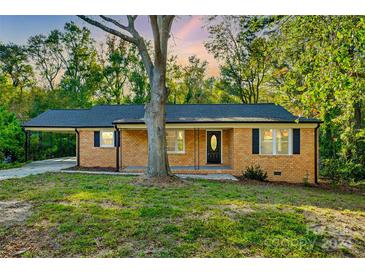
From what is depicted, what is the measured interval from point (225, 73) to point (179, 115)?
35.3ft

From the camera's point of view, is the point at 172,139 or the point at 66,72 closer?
the point at 172,139

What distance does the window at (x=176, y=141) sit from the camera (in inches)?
451

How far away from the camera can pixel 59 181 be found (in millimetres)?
7691

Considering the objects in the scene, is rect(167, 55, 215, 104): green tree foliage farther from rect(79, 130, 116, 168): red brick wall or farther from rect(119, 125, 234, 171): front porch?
rect(79, 130, 116, 168): red brick wall

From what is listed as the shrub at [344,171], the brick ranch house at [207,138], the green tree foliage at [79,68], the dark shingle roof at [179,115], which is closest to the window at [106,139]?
the brick ranch house at [207,138]

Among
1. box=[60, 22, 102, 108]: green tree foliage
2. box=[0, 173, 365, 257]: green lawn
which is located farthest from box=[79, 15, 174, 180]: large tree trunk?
box=[60, 22, 102, 108]: green tree foliage

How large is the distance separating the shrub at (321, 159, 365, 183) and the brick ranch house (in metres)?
1.78

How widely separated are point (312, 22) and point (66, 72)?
60.2 ft

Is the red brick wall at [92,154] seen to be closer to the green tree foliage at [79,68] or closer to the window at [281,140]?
the window at [281,140]

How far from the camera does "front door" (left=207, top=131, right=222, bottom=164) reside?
1166 cm
